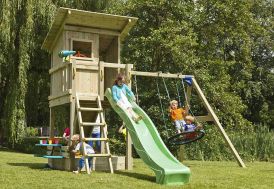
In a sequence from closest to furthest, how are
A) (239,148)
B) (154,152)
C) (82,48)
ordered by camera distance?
(154,152)
(82,48)
(239,148)

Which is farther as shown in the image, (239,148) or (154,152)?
(239,148)

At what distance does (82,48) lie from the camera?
13.3 m

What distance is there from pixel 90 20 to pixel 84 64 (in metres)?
1.48

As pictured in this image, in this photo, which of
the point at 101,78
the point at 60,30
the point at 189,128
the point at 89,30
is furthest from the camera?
the point at 60,30

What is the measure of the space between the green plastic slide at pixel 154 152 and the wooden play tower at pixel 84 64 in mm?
635

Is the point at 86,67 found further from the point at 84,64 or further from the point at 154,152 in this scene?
the point at 154,152

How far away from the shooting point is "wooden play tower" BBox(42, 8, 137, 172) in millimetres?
10922

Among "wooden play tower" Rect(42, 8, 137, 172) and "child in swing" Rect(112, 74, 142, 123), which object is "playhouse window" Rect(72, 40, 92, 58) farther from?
"child in swing" Rect(112, 74, 142, 123)

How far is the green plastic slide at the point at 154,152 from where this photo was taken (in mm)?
8539

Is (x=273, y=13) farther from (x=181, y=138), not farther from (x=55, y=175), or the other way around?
(x=55, y=175)

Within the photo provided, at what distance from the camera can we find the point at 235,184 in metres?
8.52

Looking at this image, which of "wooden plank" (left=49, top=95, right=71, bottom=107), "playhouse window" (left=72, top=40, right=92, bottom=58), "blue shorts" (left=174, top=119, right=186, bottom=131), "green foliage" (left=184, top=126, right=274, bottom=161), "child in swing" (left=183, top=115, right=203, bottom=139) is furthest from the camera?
"green foliage" (left=184, top=126, right=274, bottom=161)

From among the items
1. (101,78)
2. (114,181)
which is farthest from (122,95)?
(114,181)

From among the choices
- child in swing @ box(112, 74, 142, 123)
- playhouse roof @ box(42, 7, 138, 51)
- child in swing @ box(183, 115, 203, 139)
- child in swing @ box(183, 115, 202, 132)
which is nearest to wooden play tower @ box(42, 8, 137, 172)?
playhouse roof @ box(42, 7, 138, 51)
